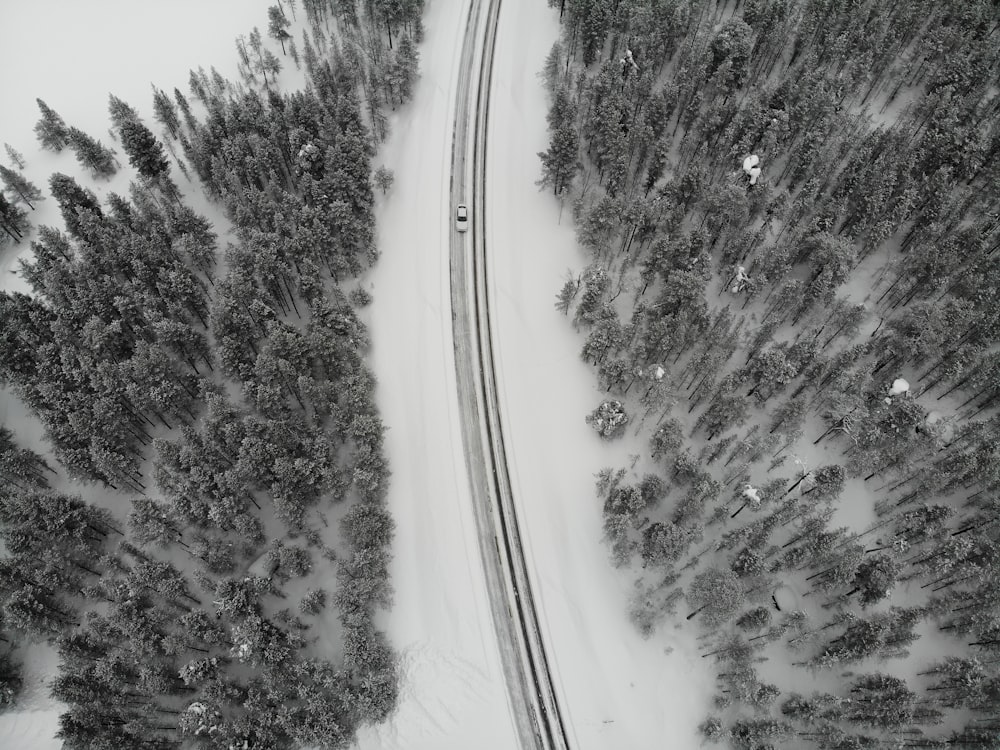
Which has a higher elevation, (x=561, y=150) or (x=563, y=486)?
(x=561, y=150)

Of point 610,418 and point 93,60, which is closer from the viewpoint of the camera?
point 610,418

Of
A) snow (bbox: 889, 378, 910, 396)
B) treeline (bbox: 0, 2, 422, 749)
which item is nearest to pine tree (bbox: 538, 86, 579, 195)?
treeline (bbox: 0, 2, 422, 749)

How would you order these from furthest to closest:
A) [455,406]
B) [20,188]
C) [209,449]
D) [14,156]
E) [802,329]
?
[14,156]
[20,188]
[802,329]
[455,406]
[209,449]

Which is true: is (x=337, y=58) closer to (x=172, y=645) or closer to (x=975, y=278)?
(x=172, y=645)

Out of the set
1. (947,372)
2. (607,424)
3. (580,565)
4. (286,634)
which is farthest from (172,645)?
(947,372)

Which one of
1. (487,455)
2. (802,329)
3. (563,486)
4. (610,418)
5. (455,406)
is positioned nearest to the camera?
(563,486)

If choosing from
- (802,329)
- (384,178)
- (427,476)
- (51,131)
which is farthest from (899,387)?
(51,131)

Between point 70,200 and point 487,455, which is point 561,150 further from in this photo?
point 70,200
